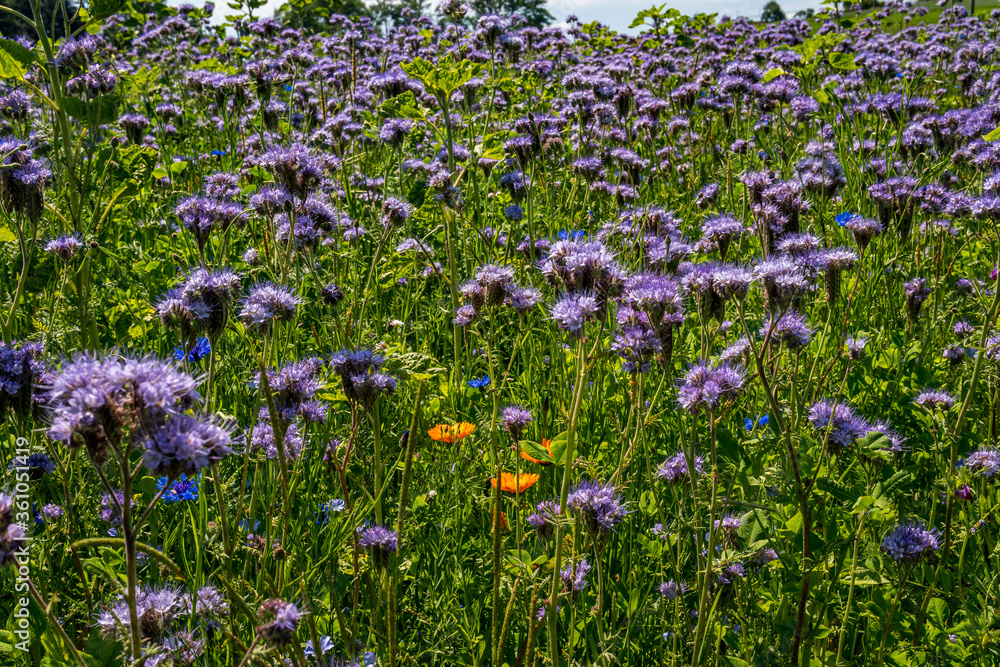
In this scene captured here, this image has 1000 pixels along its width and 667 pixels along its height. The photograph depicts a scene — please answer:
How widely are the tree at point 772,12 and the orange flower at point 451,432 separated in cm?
4639

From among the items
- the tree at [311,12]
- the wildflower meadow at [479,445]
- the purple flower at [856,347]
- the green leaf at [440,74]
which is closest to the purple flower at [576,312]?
the wildflower meadow at [479,445]

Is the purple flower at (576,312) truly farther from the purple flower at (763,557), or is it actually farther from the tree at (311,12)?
the tree at (311,12)

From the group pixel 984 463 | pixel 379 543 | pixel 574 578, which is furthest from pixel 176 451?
pixel 984 463

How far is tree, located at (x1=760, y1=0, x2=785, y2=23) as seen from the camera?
4503 cm

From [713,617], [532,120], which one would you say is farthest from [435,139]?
[713,617]

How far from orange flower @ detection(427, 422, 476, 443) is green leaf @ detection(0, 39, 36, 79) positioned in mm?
1972

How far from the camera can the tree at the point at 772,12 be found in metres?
45.0

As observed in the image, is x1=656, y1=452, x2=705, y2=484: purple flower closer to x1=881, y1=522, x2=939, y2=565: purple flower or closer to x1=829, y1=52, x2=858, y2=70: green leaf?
x1=881, y1=522, x2=939, y2=565: purple flower

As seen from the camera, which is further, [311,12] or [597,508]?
[311,12]

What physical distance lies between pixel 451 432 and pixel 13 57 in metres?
2.07

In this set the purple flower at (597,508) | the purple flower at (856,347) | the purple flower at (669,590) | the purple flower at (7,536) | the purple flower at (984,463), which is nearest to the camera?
the purple flower at (7,536)

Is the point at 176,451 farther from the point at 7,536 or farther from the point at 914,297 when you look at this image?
the point at 914,297

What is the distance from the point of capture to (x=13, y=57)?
8.15 ft

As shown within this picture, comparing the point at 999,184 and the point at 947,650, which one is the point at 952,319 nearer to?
the point at 999,184
